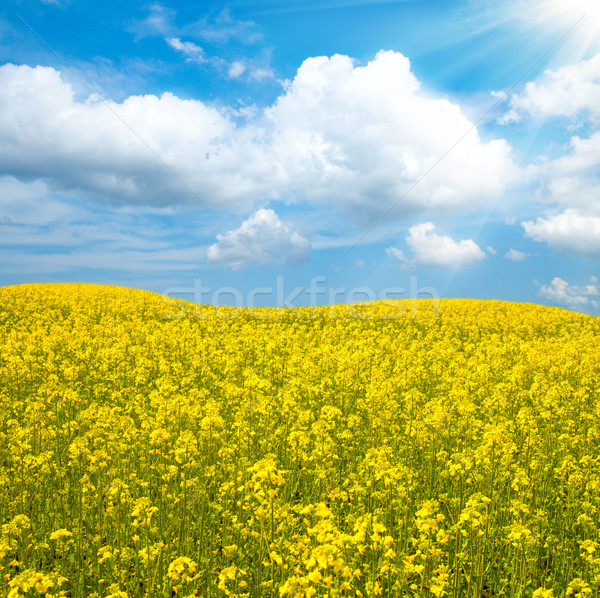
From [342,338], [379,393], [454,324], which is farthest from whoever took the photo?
[454,324]

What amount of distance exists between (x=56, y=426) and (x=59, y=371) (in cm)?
428

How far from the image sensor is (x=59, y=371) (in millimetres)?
11688

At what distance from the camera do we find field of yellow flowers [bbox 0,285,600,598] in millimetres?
4199

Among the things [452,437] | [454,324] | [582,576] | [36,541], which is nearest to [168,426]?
[36,541]

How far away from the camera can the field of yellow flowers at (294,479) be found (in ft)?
13.8

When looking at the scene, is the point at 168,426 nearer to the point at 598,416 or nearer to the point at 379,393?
the point at 379,393

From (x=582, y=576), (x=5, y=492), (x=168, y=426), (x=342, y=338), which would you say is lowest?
(x=582, y=576)

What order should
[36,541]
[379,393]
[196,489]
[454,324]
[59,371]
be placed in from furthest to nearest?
[454,324]
[59,371]
[379,393]
[196,489]
[36,541]

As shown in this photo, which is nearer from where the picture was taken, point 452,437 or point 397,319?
point 452,437

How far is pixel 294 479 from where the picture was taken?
656cm

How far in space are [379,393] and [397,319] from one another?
736 inches

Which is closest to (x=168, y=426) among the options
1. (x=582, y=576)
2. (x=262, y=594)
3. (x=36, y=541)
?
(x=36, y=541)

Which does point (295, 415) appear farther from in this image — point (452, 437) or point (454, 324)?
point (454, 324)

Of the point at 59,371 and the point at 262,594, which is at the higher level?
the point at 59,371
